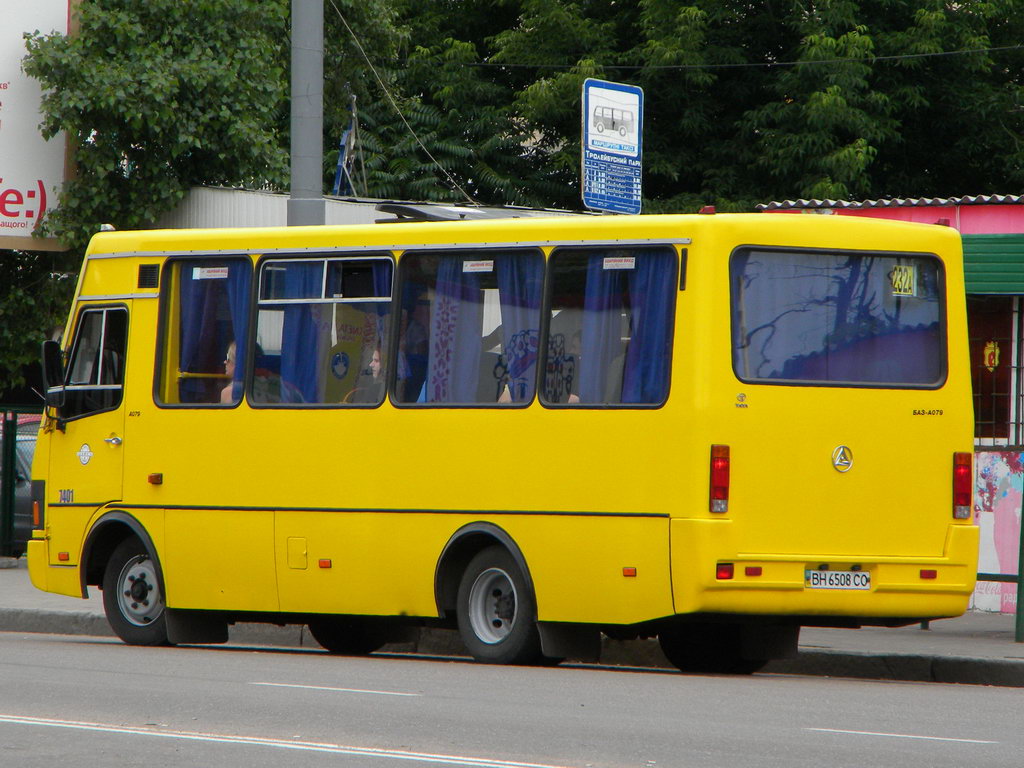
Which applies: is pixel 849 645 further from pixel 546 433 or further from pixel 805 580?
pixel 546 433

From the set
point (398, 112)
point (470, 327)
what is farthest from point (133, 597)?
point (398, 112)

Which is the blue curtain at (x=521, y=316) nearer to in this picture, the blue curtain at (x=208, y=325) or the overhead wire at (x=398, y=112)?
the blue curtain at (x=208, y=325)

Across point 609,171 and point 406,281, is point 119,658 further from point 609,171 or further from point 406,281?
point 609,171

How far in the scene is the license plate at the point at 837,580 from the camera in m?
11.0

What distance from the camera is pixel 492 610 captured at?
1186 cm

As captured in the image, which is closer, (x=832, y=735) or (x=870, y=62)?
(x=832, y=735)

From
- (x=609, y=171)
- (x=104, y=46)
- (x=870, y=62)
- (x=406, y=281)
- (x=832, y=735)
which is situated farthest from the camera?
(x=870, y=62)

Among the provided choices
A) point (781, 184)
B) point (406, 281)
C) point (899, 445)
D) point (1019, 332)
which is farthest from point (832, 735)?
point (781, 184)

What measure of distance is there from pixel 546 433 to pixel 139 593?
12.1ft

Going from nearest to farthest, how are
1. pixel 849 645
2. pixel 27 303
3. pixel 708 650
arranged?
pixel 708 650 < pixel 849 645 < pixel 27 303

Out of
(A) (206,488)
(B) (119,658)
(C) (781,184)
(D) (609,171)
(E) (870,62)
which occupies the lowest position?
(B) (119,658)

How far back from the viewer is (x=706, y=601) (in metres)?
10.7

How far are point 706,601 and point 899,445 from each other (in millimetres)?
1569

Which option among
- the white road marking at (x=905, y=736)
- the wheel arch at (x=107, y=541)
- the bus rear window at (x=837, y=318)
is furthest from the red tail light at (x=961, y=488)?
the wheel arch at (x=107, y=541)
